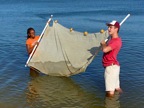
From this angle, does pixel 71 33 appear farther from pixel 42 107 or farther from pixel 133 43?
pixel 133 43

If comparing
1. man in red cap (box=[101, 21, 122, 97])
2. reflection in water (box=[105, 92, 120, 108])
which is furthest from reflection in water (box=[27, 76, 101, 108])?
man in red cap (box=[101, 21, 122, 97])

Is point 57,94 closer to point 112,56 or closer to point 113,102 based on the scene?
point 113,102

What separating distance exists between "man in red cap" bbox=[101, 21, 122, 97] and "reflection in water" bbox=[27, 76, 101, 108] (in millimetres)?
950

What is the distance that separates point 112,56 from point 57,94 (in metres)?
2.62

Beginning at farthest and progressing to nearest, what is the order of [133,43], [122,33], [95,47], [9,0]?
[9,0]
[122,33]
[133,43]
[95,47]

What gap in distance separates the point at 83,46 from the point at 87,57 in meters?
0.47

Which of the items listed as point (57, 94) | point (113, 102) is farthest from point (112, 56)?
point (57, 94)

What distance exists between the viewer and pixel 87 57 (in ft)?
34.7

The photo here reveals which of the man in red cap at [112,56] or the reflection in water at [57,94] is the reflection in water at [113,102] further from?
the reflection in water at [57,94]

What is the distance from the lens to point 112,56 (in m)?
8.91

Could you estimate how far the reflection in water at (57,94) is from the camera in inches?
377

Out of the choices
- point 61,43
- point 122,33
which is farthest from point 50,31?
point 122,33

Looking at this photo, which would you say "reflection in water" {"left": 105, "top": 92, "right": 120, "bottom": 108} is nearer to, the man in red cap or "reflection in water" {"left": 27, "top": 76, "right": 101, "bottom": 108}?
the man in red cap

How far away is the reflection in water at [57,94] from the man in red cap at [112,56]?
0.95 meters
